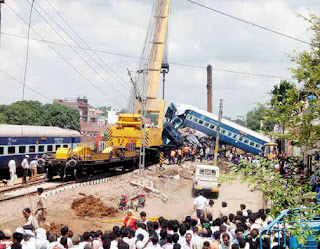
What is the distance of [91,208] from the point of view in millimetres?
15492

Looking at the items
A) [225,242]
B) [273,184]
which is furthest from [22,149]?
[273,184]

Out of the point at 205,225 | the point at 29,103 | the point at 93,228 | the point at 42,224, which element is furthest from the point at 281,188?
the point at 29,103

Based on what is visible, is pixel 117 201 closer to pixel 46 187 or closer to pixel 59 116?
pixel 46 187

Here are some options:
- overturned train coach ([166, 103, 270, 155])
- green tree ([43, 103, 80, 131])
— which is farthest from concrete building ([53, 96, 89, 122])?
overturned train coach ([166, 103, 270, 155])

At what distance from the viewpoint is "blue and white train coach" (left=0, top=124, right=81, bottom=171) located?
2162 cm

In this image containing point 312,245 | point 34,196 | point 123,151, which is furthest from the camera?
point 123,151

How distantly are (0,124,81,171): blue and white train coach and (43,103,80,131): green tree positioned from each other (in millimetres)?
46255

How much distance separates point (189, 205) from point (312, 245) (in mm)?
13384

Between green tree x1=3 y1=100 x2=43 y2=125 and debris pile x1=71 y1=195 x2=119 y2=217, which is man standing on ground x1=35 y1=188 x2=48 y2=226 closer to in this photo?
debris pile x1=71 y1=195 x2=119 y2=217

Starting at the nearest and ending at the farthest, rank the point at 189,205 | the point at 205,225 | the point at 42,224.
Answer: the point at 205,225 < the point at 42,224 < the point at 189,205

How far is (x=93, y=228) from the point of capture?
1305 centimetres

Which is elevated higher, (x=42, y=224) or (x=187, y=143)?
(x=187, y=143)

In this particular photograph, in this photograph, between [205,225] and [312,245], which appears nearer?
[312,245]

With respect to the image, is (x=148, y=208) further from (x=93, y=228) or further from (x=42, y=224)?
(x=42, y=224)
